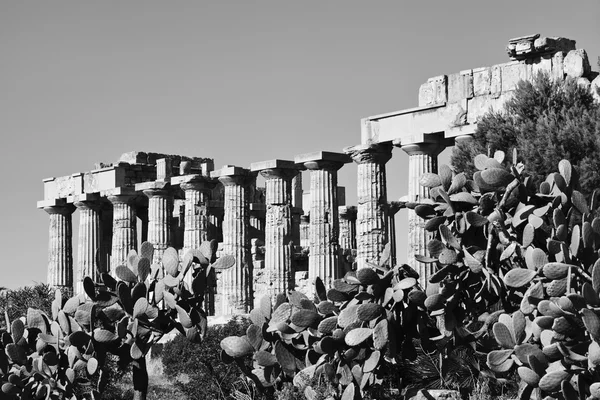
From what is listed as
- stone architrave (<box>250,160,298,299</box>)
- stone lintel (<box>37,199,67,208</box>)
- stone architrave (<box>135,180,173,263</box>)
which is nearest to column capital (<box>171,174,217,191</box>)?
stone architrave (<box>135,180,173,263</box>)

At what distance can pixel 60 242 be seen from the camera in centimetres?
3803

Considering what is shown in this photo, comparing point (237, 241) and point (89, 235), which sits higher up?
point (89, 235)

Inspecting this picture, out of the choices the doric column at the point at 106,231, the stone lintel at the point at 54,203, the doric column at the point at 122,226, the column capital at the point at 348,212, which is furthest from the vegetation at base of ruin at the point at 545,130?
the doric column at the point at 106,231

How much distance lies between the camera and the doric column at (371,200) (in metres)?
27.5

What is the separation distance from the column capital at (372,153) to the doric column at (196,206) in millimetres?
6683

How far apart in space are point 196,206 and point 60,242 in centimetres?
666

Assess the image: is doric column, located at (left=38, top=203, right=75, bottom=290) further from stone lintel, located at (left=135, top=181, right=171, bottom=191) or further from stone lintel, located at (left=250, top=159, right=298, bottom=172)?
stone lintel, located at (left=250, top=159, right=298, bottom=172)

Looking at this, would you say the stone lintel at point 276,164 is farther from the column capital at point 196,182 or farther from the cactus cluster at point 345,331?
the cactus cluster at point 345,331

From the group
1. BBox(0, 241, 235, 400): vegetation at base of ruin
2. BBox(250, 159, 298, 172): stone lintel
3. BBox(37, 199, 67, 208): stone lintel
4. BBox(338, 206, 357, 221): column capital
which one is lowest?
BBox(0, 241, 235, 400): vegetation at base of ruin

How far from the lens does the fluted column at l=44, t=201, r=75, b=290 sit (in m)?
37.9

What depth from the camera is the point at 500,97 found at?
24.6m

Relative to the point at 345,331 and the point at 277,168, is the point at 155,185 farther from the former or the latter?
the point at 345,331

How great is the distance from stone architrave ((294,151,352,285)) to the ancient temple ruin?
3 cm

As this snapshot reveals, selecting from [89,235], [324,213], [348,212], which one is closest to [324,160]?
[324,213]
